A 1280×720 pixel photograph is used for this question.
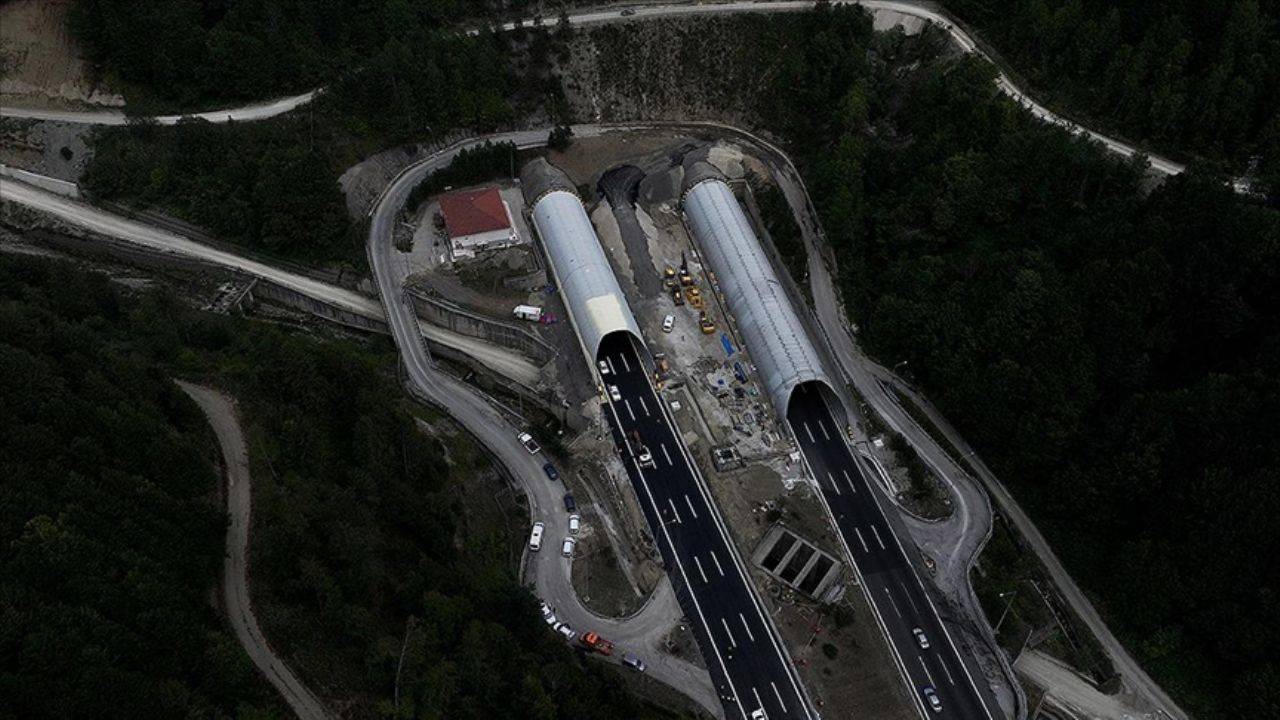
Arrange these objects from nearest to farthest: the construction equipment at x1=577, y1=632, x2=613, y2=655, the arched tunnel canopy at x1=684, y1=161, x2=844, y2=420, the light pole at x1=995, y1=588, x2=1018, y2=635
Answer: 1. the construction equipment at x1=577, y1=632, x2=613, y2=655
2. the light pole at x1=995, y1=588, x2=1018, y2=635
3. the arched tunnel canopy at x1=684, y1=161, x2=844, y2=420

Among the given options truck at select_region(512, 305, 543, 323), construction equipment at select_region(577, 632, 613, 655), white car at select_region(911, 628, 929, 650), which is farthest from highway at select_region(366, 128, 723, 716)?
white car at select_region(911, 628, 929, 650)

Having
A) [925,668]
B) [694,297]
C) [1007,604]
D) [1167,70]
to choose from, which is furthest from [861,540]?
[1167,70]

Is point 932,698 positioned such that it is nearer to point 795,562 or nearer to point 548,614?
point 795,562

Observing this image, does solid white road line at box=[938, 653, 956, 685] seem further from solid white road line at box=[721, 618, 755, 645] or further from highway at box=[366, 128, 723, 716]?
highway at box=[366, 128, 723, 716]

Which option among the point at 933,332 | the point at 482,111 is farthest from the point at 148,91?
the point at 933,332

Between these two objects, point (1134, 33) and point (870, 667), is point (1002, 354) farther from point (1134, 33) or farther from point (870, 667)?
point (1134, 33)

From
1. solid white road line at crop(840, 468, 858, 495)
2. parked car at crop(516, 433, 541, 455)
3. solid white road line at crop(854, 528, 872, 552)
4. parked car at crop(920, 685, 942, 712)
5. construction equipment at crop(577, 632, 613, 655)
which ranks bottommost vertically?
parked car at crop(920, 685, 942, 712)
